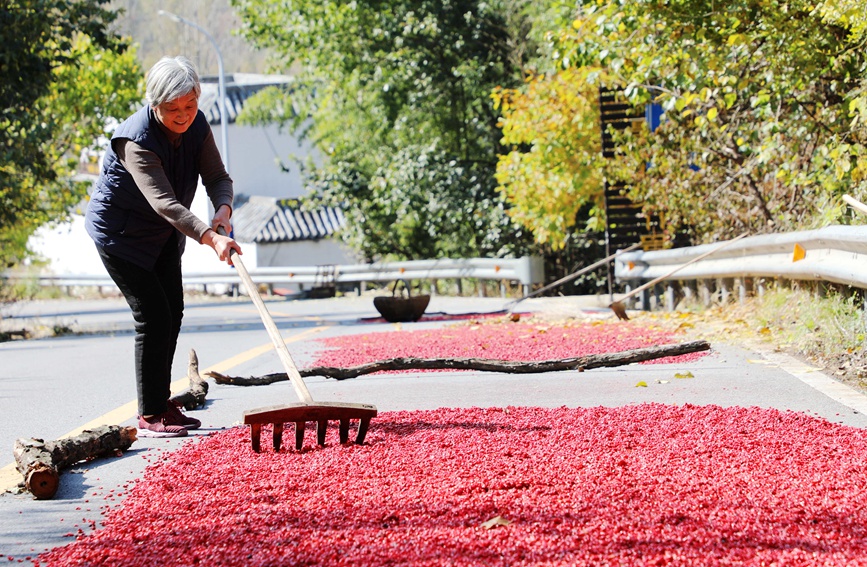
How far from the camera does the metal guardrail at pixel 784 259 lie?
7441mm

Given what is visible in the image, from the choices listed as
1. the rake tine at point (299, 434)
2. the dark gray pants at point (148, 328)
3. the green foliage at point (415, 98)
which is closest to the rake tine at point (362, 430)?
the rake tine at point (299, 434)

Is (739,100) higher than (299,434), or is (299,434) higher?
(739,100)

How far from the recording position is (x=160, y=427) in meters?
5.92

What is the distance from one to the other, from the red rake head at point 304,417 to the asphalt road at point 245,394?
0.53 metres

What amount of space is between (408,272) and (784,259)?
15041 millimetres

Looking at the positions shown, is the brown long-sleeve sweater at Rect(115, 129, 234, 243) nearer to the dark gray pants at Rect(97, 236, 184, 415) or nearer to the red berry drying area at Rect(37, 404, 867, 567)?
the dark gray pants at Rect(97, 236, 184, 415)

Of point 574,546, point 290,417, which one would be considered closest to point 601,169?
point 290,417

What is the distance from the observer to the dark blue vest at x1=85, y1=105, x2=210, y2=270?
231 inches

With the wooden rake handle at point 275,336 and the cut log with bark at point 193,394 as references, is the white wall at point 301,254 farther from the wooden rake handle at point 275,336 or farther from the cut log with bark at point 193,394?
the wooden rake handle at point 275,336

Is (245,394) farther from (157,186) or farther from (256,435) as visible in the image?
(256,435)

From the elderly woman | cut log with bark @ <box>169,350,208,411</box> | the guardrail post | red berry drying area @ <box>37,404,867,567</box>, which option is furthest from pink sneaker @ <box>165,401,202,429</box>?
the guardrail post

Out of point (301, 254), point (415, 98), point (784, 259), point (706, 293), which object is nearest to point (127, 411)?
point (784, 259)

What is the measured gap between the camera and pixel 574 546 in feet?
11.1

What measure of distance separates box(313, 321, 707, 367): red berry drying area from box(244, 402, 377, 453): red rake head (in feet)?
10.8
